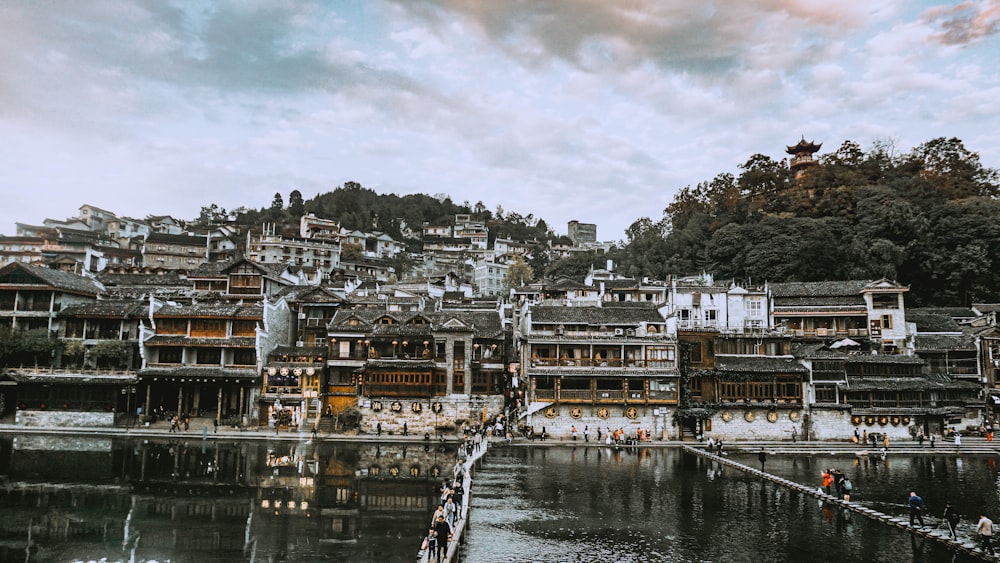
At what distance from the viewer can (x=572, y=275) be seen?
97.4 metres

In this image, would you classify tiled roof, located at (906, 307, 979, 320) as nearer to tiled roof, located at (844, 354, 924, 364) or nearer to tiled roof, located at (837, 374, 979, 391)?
tiled roof, located at (844, 354, 924, 364)

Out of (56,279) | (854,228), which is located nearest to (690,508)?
(56,279)

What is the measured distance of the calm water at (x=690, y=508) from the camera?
21.7 m

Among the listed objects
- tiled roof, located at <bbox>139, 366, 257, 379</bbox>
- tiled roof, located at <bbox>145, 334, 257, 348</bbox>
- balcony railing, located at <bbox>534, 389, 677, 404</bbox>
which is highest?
tiled roof, located at <bbox>145, 334, 257, 348</bbox>

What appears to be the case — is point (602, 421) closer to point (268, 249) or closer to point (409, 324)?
point (409, 324)

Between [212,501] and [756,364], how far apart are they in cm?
3929

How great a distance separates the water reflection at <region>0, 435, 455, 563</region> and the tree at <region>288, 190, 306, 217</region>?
10775 centimetres

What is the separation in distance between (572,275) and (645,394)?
5073 centimetres

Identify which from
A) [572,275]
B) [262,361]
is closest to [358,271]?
[572,275]

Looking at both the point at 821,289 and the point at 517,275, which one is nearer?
the point at 821,289

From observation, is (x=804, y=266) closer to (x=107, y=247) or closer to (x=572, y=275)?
(x=572, y=275)

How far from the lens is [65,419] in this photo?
156 ft

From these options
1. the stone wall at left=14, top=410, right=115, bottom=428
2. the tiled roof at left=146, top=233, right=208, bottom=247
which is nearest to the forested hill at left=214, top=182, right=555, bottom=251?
the tiled roof at left=146, top=233, right=208, bottom=247

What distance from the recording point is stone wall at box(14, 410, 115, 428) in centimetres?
4738
